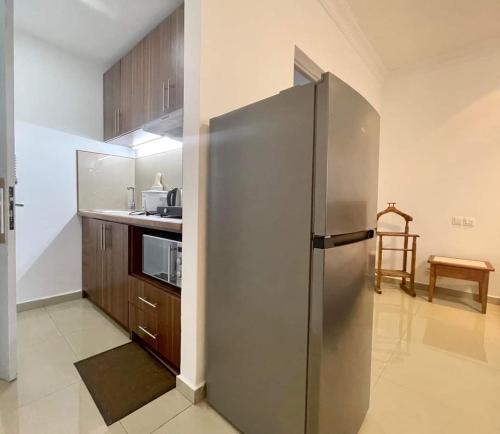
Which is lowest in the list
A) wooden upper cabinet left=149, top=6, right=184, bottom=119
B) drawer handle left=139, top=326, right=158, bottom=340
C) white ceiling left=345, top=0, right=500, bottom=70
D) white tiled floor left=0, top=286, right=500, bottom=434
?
white tiled floor left=0, top=286, right=500, bottom=434

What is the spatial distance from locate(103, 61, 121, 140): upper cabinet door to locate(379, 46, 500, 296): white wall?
3301 millimetres

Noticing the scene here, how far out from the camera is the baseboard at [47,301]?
Result: 2358 millimetres

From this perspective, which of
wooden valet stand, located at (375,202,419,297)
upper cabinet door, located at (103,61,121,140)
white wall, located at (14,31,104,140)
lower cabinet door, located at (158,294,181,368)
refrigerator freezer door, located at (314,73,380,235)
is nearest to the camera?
refrigerator freezer door, located at (314,73,380,235)

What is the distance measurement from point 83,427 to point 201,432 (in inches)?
21.9

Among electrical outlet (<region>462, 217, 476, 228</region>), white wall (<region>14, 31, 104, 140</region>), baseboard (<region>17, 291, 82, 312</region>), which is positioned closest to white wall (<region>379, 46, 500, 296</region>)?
electrical outlet (<region>462, 217, 476, 228</region>)

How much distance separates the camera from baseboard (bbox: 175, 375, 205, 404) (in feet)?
4.42

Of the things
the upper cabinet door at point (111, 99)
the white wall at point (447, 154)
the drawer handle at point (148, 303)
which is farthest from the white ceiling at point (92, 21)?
the white wall at point (447, 154)

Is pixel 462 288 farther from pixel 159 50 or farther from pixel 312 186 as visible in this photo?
pixel 159 50

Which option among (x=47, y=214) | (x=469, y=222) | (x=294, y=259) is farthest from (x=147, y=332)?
(x=469, y=222)

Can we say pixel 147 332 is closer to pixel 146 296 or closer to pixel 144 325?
pixel 144 325

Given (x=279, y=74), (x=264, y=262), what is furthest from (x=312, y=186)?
(x=279, y=74)

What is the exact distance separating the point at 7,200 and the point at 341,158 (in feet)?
5.76

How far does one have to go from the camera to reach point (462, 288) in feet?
9.87

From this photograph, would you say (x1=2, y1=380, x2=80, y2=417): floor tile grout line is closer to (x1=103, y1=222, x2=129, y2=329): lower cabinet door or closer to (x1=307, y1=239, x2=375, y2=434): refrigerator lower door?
(x1=103, y1=222, x2=129, y2=329): lower cabinet door
